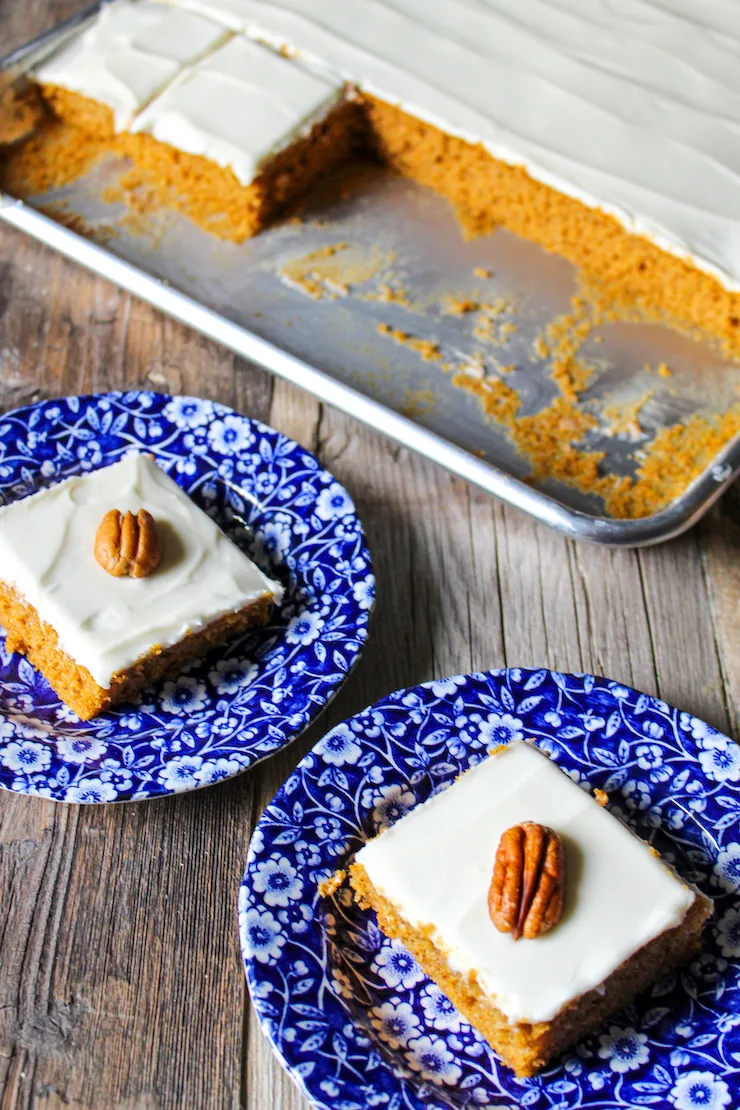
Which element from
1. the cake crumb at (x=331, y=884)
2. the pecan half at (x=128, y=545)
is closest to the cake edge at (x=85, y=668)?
the pecan half at (x=128, y=545)

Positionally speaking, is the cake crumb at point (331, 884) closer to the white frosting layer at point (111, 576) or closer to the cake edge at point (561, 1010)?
the cake edge at point (561, 1010)

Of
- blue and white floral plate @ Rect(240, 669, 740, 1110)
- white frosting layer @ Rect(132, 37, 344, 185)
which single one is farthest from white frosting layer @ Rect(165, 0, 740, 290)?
blue and white floral plate @ Rect(240, 669, 740, 1110)

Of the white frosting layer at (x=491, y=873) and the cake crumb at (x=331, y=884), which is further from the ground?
the white frosting layer at (x=491, y=873)

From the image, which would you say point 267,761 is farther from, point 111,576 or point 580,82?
point 580,82

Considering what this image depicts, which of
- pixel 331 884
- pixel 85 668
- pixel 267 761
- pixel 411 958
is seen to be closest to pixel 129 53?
pixel 85 668

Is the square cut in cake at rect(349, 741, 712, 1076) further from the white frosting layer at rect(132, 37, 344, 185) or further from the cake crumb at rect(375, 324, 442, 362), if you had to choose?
the white frosting layer at rect(132, 37, 344, 185)
